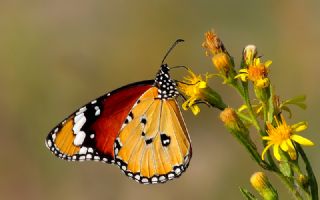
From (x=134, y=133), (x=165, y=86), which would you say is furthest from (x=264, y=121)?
(x=134, y=133)

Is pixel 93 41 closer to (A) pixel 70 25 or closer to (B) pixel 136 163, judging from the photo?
(A) pixel 70 25

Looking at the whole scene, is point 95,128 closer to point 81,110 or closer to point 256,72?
point 81,110

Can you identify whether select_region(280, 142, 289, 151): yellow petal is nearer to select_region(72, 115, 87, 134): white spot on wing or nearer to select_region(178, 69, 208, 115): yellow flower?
select_region(178, 69, 208, 115): yellow flower

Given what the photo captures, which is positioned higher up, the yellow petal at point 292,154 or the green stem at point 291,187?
the yellow petal at point 292,154

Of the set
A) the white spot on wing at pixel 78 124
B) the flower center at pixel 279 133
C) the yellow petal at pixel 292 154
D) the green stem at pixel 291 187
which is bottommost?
the green stem at pixel 291 187

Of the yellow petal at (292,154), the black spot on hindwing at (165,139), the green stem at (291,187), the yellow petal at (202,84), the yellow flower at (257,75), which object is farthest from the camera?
the black spot on hindwing at (165,139)

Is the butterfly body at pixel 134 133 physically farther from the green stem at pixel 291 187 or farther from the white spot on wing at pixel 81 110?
the green stem at pixel 291 187

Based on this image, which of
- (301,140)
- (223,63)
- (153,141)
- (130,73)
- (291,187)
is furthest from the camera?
(130,73)

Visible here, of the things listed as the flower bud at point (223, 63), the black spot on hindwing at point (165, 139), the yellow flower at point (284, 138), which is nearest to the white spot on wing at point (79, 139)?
the black spot on hindwing at point (165, 139)
